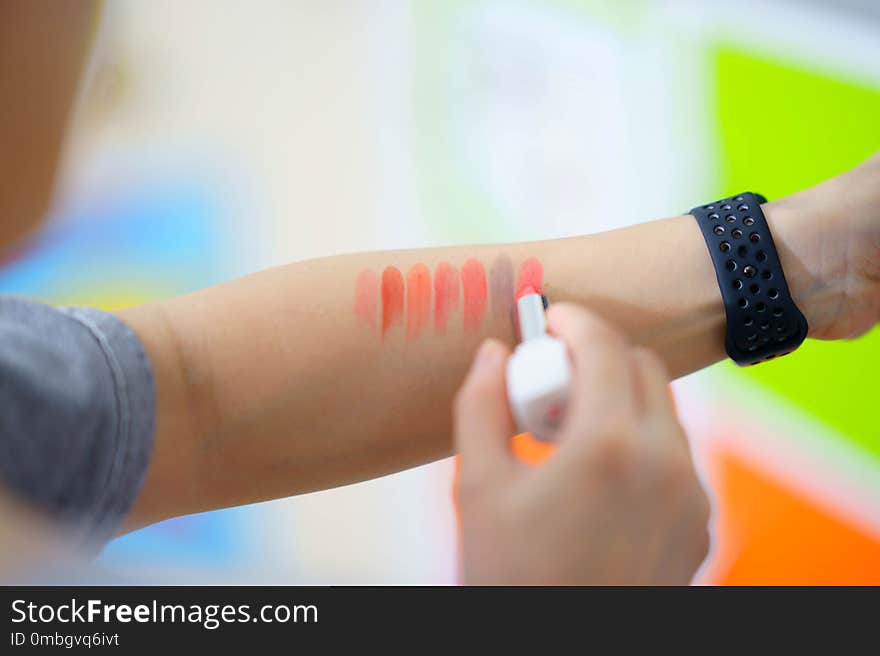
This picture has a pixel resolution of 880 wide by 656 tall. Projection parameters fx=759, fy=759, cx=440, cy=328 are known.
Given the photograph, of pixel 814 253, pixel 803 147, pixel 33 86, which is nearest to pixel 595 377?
pixel 814 253

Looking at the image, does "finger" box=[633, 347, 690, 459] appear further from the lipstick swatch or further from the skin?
the skin

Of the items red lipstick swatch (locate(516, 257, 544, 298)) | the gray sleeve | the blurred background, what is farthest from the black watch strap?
the blurred background

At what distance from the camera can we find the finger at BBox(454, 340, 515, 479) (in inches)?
15.7

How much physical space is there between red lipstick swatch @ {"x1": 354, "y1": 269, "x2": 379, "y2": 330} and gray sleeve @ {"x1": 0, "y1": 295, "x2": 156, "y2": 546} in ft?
0.61

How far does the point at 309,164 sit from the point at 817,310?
0.95 metres

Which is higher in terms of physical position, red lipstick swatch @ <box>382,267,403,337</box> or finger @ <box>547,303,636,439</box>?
red lipstick swatch @ <box>382,267,403,337</box>

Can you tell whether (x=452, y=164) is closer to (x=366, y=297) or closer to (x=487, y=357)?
(x=366, y=297)

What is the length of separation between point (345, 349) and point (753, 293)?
0.38 meters

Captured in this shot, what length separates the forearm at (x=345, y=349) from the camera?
1.93 feet

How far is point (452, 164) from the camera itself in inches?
56.2

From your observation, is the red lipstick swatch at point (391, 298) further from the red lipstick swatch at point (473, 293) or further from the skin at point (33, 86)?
the skin at point (33, 86)
